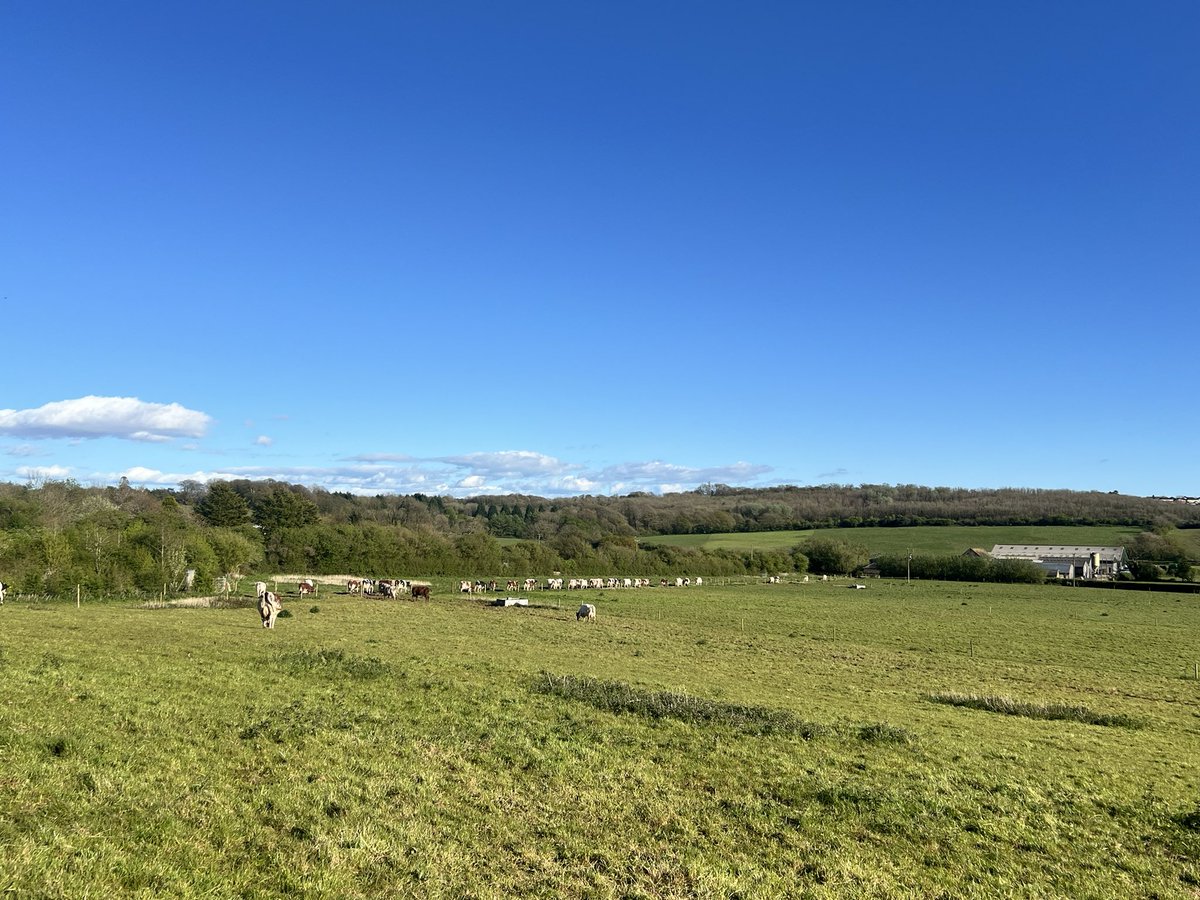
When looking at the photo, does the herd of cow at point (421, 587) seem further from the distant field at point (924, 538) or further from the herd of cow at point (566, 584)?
the distant field at point (924, 538)

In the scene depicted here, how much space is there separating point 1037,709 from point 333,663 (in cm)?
1923

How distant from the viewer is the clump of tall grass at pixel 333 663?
20062mm

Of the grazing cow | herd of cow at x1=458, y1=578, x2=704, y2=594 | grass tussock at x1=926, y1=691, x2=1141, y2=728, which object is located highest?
the grazing cow

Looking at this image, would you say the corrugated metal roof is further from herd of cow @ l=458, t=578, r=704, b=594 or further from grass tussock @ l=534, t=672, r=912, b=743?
grass tussock @ l=534, t=672, r=912, b=743

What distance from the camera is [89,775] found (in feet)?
32.5

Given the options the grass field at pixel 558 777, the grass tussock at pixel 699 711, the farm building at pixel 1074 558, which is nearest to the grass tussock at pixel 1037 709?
the grass field at pixel 558 777

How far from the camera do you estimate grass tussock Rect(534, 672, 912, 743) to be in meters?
15.8

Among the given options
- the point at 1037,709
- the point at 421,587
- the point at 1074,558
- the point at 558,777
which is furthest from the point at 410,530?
the point at 1074,558

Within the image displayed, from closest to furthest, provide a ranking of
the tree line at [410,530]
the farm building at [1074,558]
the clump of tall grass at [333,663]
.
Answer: the clump of tall grass at [333,663] → the tree line at [410,530] → the farm building at [1074,558]

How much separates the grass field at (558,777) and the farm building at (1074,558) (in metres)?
115

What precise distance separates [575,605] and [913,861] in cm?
5110

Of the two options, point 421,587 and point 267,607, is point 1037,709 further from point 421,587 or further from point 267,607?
point 421,587

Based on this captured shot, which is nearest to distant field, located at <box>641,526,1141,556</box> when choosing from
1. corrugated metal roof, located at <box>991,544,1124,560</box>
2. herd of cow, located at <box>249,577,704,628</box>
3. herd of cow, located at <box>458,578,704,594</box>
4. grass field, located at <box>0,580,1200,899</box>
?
corrugated metal roof, located at <box>991,544,1124,560</box>

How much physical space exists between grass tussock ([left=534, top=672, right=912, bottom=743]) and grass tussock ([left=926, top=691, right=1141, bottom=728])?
268 inches
